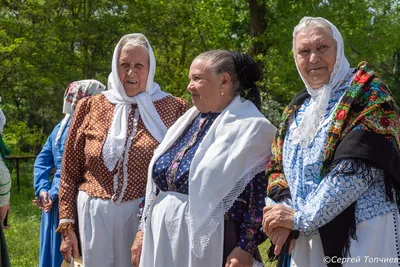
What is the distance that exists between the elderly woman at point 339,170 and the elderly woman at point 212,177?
260mm

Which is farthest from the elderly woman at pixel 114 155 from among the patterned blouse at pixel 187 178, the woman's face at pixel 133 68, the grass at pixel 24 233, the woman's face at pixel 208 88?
the grass at pixel 24 233

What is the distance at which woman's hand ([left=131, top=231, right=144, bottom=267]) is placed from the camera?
3508 mm

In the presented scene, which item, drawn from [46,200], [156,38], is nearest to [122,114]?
[46,200]

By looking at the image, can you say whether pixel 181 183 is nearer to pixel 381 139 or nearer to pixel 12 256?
pixel 381 139

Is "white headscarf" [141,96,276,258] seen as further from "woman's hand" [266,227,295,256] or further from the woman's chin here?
the woman's chin

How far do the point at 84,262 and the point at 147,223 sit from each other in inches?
24.2

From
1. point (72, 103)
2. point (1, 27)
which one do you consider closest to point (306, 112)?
point (72, 103)

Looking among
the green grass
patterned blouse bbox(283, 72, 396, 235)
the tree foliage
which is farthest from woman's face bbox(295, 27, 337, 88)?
the tree foliage

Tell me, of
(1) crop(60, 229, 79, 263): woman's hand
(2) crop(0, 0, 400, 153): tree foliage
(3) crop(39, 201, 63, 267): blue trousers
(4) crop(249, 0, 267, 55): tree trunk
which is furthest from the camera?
(4) crop(249, 0, 267, 55): tree trunk

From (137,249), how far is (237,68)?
3.94 ft

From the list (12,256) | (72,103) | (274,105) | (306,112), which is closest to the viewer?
(306,112)

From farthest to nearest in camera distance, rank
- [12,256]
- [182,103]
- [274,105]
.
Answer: [274,105] < [12,256] < [182,103]

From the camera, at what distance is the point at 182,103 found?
406 cm

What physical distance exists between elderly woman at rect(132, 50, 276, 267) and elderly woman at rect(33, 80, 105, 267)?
4.95 ft
